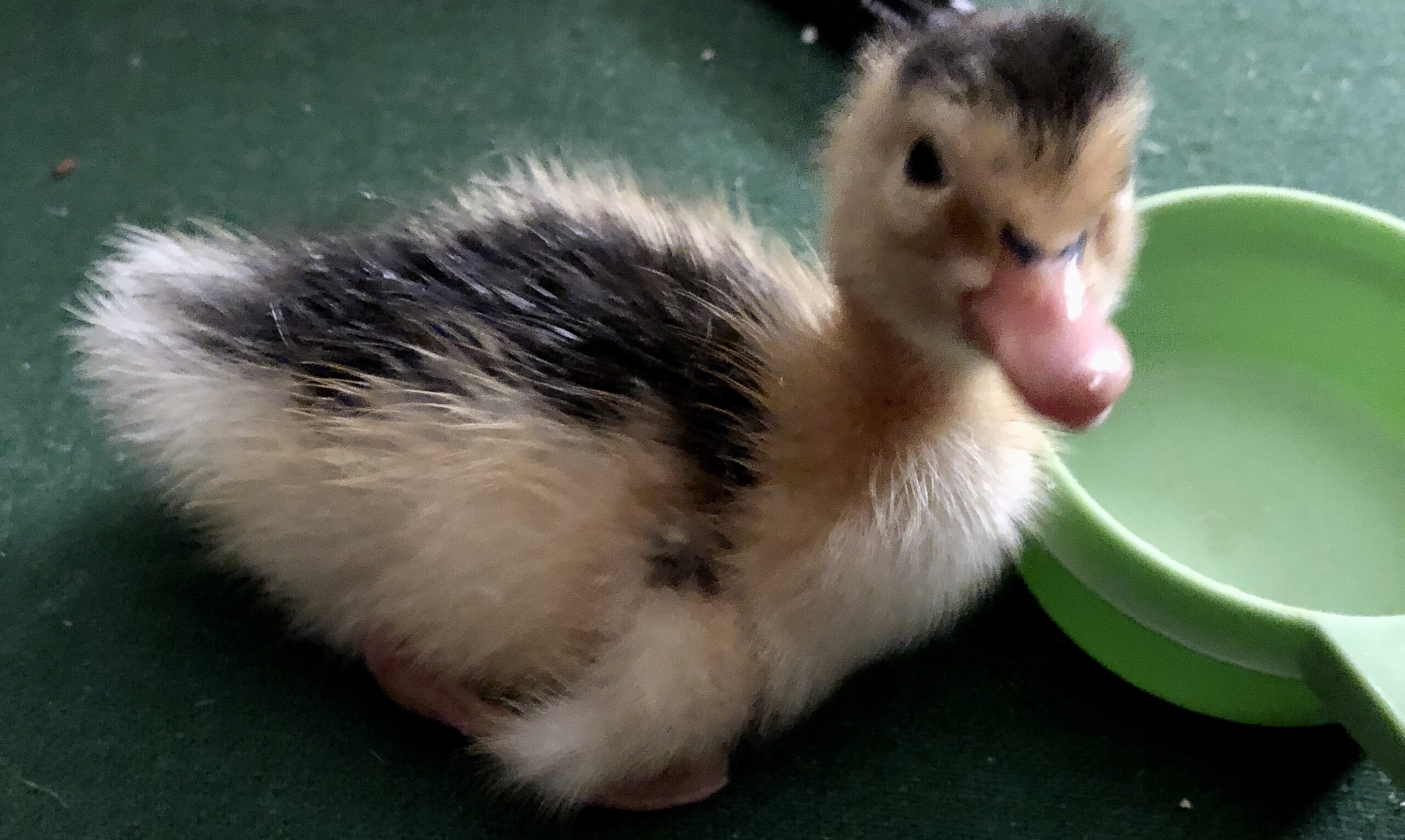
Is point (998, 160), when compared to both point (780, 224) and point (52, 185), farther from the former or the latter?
point (52, 185)

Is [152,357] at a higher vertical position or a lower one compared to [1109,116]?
lower

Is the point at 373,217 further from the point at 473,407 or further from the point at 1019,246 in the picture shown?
the point at 1019,246

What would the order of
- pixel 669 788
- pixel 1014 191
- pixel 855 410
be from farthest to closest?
1. pixel 669 788
2. pixel 855 410
3. pixel 1014 191

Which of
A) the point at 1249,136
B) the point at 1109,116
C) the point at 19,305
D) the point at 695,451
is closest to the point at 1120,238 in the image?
the point at 1109,116

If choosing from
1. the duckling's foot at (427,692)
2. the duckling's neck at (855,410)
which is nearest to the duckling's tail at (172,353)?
the duckling's foot at (427,692)

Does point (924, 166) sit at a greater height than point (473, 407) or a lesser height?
greater

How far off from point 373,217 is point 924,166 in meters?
0.42

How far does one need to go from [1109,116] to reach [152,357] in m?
0.56

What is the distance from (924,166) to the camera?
512 mm

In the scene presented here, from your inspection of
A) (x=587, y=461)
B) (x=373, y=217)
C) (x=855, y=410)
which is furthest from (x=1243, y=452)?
(x=373, y=217)

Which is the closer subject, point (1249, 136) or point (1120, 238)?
point (1120, 238)

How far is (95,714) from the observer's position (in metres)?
0.78

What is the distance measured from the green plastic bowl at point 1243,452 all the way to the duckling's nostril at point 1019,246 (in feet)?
0.79

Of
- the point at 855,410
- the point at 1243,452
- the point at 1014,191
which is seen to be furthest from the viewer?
the point at 1243,452
